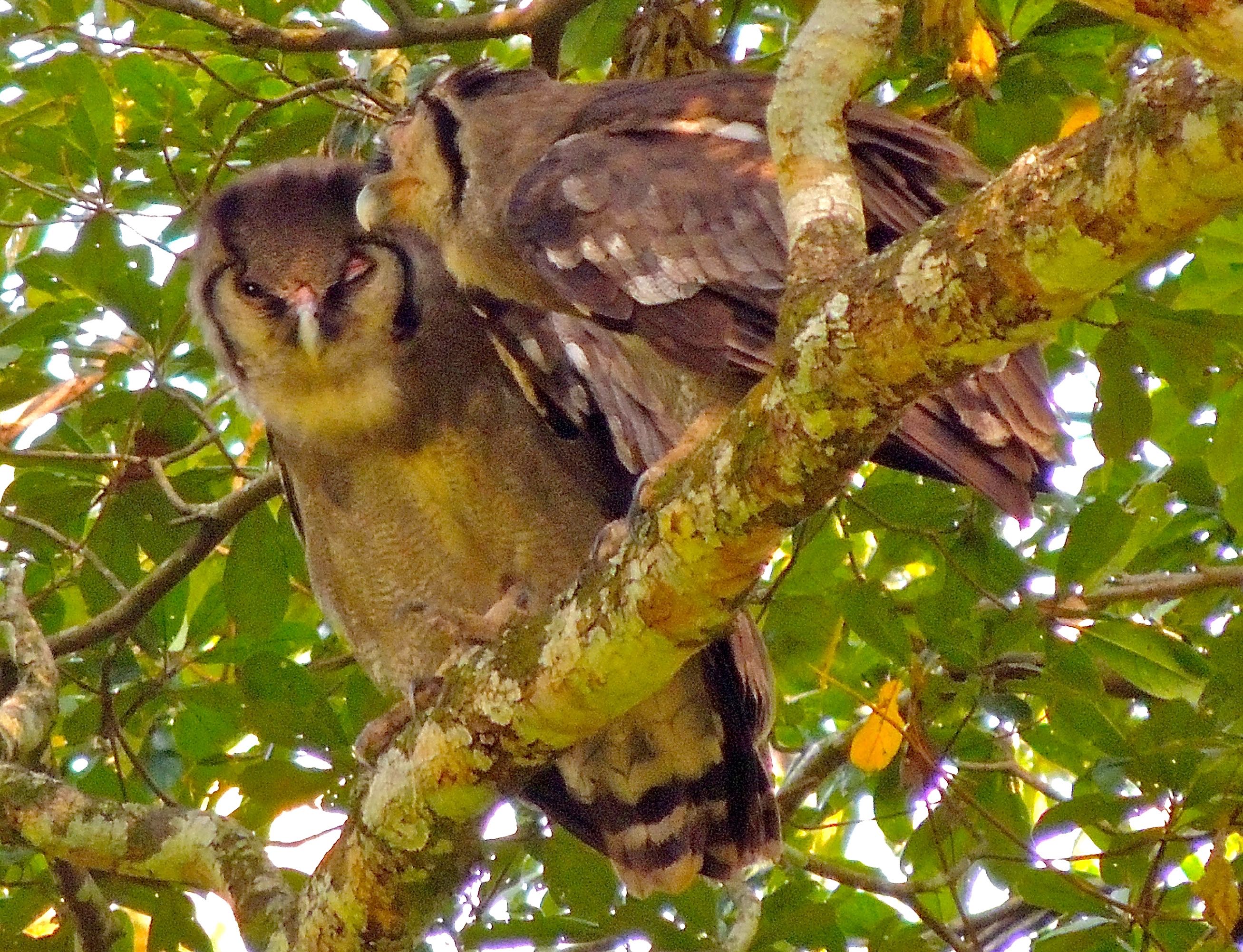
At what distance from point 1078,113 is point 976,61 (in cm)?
68

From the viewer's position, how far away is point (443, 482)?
3.50 meters

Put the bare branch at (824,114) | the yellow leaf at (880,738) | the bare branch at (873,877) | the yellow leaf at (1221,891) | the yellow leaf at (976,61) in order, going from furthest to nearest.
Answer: the bare branch at (873,877) → the yellow leaf at (880,738) → the yellow leaf at (976,61) → the yellow leaf at (1221,891) → the bare branch at (824,114)

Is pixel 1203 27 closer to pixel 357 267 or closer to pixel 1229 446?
pixel 1229 446

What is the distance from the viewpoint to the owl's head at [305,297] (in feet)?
11.5

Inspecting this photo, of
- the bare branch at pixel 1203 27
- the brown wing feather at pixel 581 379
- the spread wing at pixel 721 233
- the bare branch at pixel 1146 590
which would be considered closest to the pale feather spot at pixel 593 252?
the spread wing at pixel 721 233

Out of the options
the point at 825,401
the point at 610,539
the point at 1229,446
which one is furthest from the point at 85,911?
the point at 1229,446

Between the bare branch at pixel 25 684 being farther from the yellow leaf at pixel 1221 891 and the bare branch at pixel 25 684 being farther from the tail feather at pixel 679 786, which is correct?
the yellow leaf at pixel 1221 891

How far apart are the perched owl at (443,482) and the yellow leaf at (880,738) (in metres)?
0.23

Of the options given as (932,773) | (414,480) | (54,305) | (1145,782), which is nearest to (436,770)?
(414,480)

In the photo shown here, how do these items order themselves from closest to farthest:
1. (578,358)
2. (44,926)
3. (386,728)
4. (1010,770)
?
(578,358), (386,728), (1010,770), (44,926)

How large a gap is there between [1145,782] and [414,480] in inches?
64.9

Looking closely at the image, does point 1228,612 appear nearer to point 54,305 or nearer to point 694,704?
point 694,704

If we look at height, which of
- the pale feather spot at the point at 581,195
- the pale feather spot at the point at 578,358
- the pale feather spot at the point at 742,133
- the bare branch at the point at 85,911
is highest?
the pale feather spot at the point at 742,133

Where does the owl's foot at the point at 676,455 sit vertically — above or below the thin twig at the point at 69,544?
below
